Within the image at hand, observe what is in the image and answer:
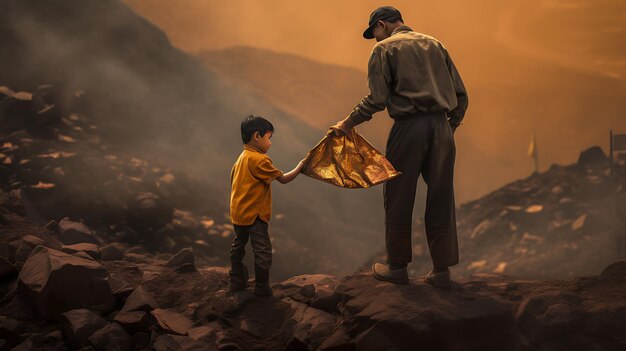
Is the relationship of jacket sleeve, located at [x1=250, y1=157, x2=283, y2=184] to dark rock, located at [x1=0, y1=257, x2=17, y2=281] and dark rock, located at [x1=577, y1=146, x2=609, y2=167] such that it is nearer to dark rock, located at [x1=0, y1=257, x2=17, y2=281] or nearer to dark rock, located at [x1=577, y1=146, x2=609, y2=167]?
dark rock, located at [x1=0, y1=257, x2=17, y2=281]

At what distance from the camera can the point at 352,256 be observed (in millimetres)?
12719

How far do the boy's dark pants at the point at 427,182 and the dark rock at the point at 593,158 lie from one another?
9995 mm

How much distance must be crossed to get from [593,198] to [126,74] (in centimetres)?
1164

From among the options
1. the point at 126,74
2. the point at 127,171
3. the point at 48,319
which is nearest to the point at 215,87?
the point at 126,74

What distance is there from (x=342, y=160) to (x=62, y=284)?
216cm

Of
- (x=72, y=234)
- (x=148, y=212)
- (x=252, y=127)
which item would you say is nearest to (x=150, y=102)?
(x=148, y=212)

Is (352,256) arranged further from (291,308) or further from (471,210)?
(291,308)

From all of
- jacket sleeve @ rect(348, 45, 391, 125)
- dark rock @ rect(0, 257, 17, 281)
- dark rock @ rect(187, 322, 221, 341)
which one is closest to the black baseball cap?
jacket sleeve @ rect(348, 45, 391, 125)

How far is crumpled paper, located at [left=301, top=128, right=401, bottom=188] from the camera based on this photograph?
3262mm

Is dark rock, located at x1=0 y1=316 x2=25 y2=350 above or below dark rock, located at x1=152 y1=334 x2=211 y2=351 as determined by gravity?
above

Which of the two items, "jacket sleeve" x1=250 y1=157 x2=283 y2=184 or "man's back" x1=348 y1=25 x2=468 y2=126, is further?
"jacket sleeve" x1=250 y1=157 x2=283 y2=184

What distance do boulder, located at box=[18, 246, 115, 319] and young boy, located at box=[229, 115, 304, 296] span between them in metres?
1.03

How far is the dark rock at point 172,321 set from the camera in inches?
116

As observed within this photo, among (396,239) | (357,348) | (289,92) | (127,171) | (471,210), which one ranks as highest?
(289,92)
